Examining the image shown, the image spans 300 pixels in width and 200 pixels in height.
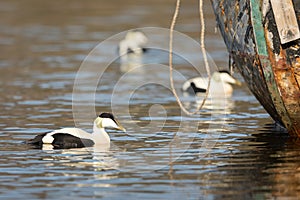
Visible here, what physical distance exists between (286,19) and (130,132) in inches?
115

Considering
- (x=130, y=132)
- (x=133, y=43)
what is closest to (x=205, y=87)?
(x=130, y=132)

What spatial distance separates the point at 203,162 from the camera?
9922 millimetres

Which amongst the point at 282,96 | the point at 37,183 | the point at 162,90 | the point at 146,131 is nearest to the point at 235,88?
the point at 162,90

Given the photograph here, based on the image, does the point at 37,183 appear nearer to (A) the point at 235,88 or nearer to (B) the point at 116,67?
(A) the point at 235,88

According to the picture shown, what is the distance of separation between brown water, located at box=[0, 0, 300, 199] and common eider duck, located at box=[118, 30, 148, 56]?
0.30 m

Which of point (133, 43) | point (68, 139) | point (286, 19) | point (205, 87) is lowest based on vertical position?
point (68, 139)

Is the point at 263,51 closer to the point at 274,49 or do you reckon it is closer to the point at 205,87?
the point at 274,49

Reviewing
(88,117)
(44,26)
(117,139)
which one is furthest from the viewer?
(44,26)

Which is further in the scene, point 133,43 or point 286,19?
point 133,43

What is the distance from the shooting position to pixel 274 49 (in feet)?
34.4

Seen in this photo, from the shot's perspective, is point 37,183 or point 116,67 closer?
point 37,183

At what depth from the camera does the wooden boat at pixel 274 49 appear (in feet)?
33.6

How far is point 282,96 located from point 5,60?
1114 centimetres

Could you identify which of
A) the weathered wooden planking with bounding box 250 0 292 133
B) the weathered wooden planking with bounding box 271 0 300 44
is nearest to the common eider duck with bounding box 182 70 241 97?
the weathered wooden planking with bounding box 250 0 292 133
